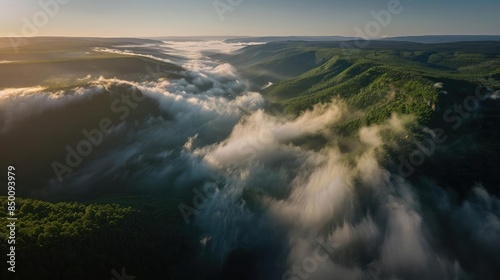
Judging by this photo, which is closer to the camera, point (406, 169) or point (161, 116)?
point (406, 169)

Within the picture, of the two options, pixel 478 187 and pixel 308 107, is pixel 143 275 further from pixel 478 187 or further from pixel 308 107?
pixel 308 107

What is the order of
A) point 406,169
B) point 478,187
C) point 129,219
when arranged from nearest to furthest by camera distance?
1. point 129,219
2. point 478,187
3. point 406,169

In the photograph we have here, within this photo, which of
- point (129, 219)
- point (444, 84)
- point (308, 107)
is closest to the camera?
point (129, 219)

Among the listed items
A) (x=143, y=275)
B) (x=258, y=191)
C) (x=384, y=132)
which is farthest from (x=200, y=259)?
(x=384, y=132)

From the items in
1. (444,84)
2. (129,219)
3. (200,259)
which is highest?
(444,84)

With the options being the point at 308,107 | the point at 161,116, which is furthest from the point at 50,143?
the point at 308,107

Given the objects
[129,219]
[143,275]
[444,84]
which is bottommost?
[143,275]

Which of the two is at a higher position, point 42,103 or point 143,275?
point 42,103

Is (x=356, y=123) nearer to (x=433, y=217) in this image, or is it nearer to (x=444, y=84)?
(x=444, y=84)

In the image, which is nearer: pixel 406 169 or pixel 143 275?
pixel 143 275
